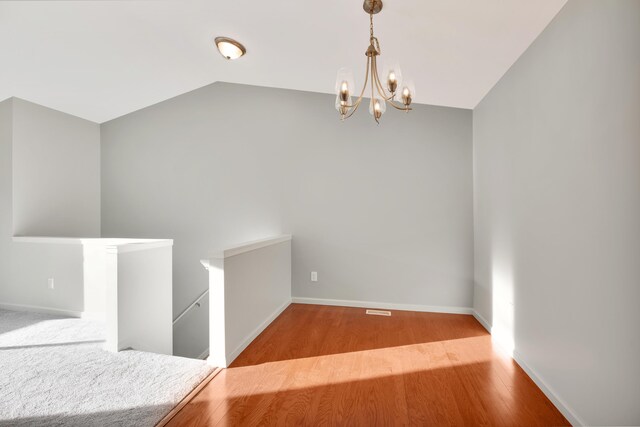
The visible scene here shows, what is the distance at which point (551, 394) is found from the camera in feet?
6.56

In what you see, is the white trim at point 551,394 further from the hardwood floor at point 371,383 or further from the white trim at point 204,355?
the white trim at point 204,355

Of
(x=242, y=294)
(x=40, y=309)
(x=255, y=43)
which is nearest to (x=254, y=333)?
(x=242, y=294)

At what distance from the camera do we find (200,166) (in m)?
4.55

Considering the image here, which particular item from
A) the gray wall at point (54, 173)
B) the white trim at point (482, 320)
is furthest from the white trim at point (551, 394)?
the gray wall at point (54, 173)

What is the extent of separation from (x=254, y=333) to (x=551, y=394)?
7.52 feet

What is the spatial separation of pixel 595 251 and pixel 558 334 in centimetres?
64

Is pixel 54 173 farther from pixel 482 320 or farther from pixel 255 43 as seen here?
pixel 482 320

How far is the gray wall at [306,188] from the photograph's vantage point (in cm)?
384

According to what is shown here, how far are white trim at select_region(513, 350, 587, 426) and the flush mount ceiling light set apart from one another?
3.51 metres

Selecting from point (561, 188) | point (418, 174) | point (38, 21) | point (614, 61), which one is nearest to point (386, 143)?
point (418, 174)

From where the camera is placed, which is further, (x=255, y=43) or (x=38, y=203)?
(x=38, y=203)

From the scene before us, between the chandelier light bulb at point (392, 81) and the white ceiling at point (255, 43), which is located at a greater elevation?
the white ceiling at point (255, 43)

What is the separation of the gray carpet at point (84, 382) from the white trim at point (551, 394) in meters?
2.26

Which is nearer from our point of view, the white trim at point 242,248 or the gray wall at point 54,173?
the white trim at point 242,248
